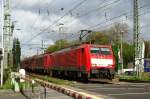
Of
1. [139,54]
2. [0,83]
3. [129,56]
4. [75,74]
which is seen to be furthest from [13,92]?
[129,56]

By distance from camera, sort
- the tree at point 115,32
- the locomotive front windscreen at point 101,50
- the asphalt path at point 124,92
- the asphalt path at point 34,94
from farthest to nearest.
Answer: the tree at point 115,32 < the locomotive front windscreen at point 101,50 < the asphalt path at point 124,92 < the asphalt path at point 34,94

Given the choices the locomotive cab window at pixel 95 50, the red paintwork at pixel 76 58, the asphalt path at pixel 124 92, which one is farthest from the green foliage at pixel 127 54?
the asphalt path at pixel 124 92

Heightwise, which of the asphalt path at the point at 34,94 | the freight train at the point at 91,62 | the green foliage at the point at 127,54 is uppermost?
the green foliage at the point at 127,54

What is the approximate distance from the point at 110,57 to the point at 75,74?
422cm

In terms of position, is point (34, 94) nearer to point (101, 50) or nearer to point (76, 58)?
point (101, 50)

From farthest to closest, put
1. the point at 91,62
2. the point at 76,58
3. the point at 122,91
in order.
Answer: the point at 76,58 → the point at 91,62 → the point at 122,91

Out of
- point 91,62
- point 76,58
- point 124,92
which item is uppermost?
point 76,58

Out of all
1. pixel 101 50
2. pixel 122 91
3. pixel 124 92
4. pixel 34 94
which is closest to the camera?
pixel 34 94

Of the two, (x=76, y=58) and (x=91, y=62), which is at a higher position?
(x=76, y=58)

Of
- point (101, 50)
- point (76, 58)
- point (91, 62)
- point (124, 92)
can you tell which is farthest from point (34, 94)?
point (76, 58)

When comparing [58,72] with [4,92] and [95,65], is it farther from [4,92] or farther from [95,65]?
[4,92]

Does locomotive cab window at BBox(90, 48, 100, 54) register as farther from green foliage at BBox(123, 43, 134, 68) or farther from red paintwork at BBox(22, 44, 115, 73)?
green foliage at BBox(123, 43, 134, 68)

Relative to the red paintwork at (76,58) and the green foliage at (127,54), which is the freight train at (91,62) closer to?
the red paintwork at (76,58)

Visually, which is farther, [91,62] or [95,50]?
[95,50]
